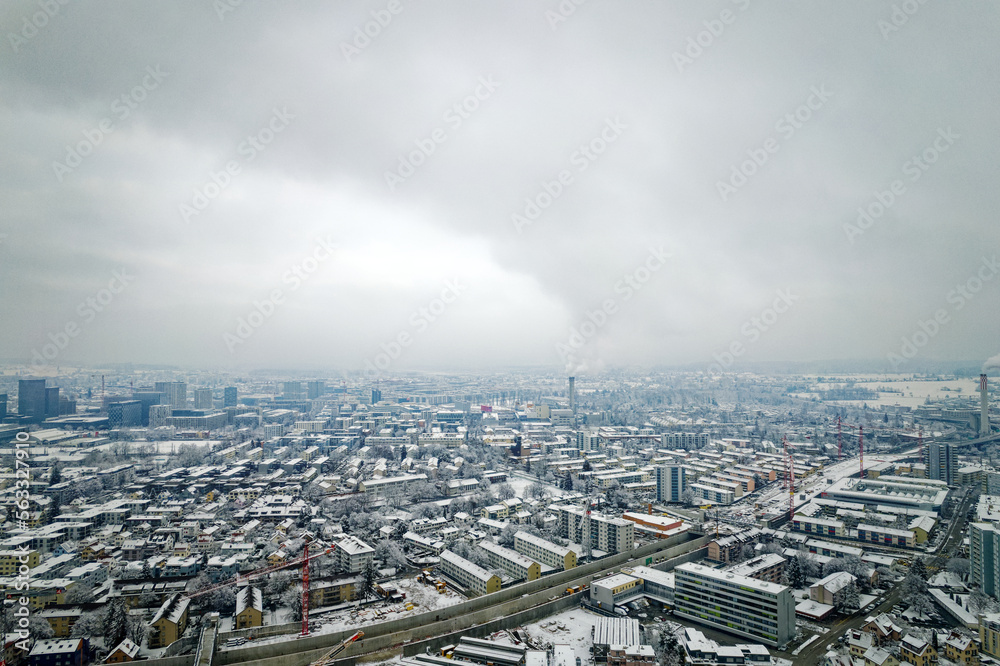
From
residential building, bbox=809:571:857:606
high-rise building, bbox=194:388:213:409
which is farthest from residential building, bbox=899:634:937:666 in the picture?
high-rise building, bbox=194:388:213:409

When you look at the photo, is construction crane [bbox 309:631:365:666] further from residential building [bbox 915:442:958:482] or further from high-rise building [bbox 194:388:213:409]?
high-rise building [bbox 194:388:213:409]

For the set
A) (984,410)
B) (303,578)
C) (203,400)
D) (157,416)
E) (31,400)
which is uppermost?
(31,400)

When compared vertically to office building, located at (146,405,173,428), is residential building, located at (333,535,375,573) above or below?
below

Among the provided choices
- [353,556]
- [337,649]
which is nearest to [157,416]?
[353,556]

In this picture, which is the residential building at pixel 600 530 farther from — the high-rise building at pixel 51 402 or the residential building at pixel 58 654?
the high-rise building at pixel 51 402

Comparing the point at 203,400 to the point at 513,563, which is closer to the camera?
the point at 513,563

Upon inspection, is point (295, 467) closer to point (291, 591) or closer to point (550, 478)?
point (550, 478)

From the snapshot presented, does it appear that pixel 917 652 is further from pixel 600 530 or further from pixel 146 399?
pixel 146 399
